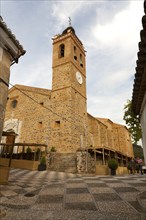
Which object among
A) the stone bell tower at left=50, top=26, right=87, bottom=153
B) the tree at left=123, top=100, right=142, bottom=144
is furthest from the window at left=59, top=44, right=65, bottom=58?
the tree at left=123, top=100, right=142, bottom=144

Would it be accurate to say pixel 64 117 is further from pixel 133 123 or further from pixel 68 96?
pixel 133 123

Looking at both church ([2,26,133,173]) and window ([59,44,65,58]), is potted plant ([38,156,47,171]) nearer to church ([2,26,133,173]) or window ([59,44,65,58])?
church ([2,26,133,173])

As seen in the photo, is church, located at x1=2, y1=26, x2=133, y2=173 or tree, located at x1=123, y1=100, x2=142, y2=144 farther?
church, located at x1=2, y1=26, x2=133, y2=173

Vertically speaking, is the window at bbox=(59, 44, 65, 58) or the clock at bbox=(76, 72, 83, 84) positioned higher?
the window at bbox=(59, 44, 65, 58)

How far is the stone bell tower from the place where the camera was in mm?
15203

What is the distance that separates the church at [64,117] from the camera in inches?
576

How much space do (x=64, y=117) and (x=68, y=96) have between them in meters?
2.36

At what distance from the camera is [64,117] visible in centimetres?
1584

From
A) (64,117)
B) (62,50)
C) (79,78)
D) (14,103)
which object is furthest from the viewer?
(14,103)

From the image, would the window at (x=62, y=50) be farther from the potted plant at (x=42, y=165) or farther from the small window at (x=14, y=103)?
the potted plant at (x=42, y=165)

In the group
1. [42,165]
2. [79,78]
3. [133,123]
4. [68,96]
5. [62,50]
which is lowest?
[42,165]

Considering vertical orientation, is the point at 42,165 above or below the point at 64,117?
below

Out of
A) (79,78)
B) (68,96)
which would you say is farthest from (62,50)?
(68,96)

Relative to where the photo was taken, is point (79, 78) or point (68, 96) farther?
point (79, 78)
